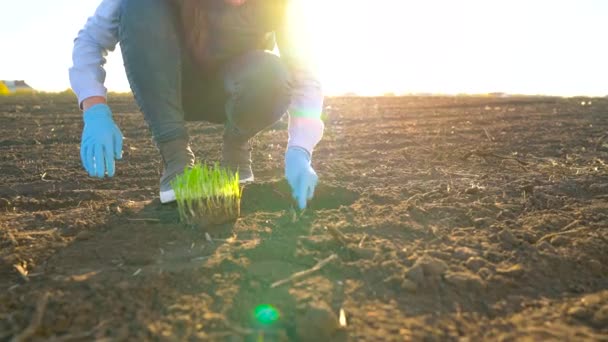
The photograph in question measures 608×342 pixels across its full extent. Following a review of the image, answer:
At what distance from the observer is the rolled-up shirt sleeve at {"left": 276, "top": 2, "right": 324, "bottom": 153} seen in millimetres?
2500

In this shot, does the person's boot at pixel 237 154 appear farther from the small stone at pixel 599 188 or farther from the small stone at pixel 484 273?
the small stone at pixel 599 188

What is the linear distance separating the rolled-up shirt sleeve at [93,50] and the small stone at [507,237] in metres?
1.74

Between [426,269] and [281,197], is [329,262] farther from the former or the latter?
[281,197]

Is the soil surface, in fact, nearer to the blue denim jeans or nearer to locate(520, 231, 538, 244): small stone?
locate(520, 231, 538, 244): small stone

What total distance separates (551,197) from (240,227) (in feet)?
4.52

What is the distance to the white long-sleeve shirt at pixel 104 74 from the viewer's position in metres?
2.31

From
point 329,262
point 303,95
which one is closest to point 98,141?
point 303,95

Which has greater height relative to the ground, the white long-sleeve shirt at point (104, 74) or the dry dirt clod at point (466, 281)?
the white long-sleeve shirt at point (104, 74)

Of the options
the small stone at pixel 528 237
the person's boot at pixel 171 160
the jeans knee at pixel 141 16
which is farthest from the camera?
the person's boot at pixel 171 160

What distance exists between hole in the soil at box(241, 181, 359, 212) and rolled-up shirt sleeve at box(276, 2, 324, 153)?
0.21 metres

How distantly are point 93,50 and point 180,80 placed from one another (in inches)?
15.4

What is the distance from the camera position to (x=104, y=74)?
2.38 m

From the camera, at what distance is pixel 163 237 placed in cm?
193

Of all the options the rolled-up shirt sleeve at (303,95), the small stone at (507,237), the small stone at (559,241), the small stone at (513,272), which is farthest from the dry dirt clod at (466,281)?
the rolled-up shirt sleeve at (303,95)
